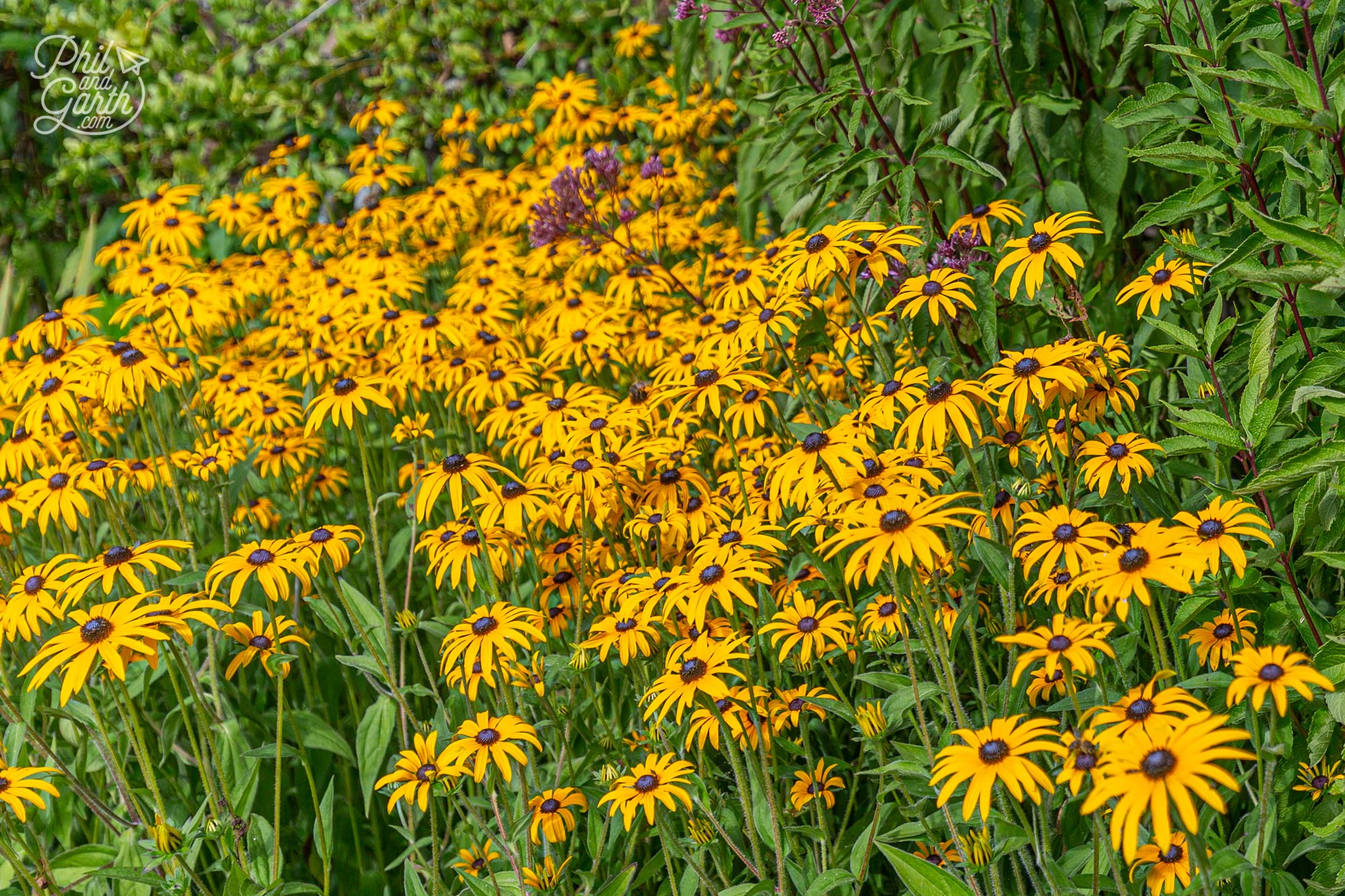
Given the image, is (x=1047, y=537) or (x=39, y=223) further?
(x=39, y=223)

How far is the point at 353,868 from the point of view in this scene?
3.06 metres

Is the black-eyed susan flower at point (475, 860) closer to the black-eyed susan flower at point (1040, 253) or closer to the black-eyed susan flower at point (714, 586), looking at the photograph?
the black-eyed susan flower at point (714, 586)

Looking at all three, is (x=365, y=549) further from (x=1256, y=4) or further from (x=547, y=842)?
(x=1256, y=4)

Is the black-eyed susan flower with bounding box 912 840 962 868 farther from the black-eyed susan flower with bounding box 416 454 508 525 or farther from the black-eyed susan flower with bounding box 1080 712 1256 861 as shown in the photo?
the black-eyed susan flower with bounding box 416 454 508 525

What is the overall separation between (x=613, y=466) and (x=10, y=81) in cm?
689

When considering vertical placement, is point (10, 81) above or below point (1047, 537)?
above

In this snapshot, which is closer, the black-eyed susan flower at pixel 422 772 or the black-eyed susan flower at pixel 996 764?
the black-eyed susan flower at pixel 996 764

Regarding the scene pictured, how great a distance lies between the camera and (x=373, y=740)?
2.80 m

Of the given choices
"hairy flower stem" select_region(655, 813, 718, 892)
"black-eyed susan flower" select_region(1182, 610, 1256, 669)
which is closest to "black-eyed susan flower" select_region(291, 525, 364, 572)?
"hairy flower stem" select_region(655, 813, 718, 892)

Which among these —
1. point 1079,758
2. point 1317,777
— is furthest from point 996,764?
point 1317,777

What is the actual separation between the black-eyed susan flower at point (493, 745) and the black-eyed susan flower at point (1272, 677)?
1.09 meters

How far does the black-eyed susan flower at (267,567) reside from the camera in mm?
2330

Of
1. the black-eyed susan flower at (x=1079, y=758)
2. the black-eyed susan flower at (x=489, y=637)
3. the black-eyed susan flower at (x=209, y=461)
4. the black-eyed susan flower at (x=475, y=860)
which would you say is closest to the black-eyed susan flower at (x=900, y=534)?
the black-eyed susan flower at (x=1079, y=758)

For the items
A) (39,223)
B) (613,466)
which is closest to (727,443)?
(613,466)
